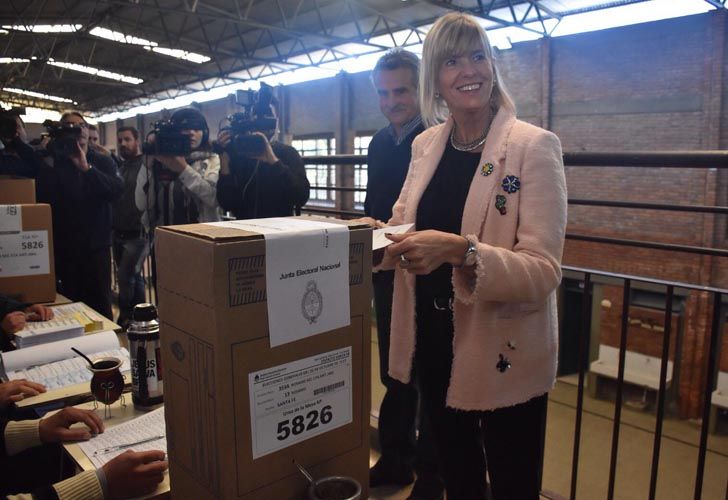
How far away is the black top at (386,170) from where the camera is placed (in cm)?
173

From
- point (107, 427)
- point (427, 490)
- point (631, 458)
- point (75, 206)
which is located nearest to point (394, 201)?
point (427, 490)

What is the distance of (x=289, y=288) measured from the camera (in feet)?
2.15

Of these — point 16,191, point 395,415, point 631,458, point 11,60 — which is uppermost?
point 11,60

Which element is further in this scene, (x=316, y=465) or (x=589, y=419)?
(x=589, y=419)

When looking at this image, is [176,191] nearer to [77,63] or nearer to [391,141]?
[391,141]

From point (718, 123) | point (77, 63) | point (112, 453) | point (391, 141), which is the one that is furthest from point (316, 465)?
point (77, 63)

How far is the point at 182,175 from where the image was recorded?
7.20ft

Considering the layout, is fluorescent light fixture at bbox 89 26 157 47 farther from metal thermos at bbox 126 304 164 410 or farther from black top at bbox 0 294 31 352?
metal thermos at bbox 126 304 164 410

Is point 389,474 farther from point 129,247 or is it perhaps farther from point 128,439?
point 129,247

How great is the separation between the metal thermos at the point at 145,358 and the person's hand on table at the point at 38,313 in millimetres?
752

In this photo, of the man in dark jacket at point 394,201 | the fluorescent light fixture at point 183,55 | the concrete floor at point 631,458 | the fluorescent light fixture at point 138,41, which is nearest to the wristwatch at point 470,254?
the man in dark jacket at point 394,201

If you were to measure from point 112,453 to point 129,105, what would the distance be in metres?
20.5

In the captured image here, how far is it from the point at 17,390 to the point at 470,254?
1027 millimetres

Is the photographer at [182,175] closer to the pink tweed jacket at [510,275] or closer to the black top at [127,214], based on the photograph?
the black top at [127,214]
